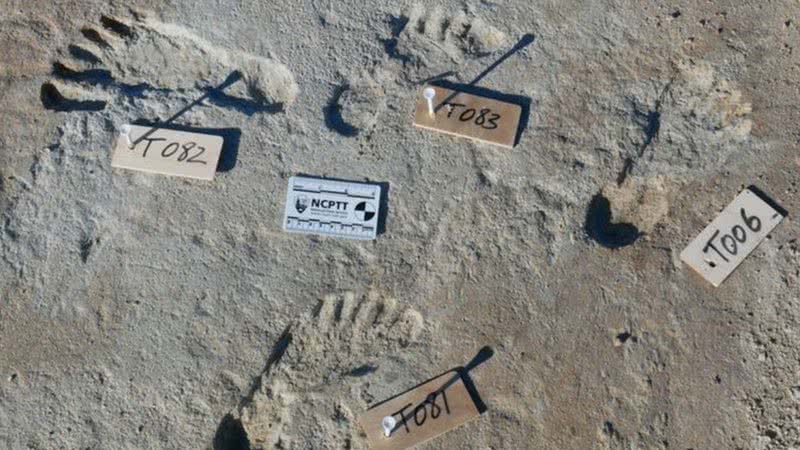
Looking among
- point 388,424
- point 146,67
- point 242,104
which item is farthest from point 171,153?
point 388,424

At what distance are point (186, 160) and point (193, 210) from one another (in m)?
0.22

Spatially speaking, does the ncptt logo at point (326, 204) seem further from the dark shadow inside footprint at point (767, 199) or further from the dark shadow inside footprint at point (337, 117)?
the dark shadow inside footprint at point (767, 199)

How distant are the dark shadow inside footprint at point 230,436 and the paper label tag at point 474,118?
1498 millimetres

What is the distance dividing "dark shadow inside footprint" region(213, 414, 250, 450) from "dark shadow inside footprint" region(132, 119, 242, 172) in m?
1.08

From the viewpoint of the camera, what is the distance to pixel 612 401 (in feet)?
11.0

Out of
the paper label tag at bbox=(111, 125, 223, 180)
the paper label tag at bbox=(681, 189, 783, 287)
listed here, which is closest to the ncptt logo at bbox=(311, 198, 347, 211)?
the paper label tag at bbox=(111, 125, 223, 180)

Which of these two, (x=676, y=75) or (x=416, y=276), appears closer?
(x=416, y=276)

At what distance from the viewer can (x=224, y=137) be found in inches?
143

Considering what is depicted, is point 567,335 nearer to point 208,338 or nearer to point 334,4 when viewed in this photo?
point 208,338

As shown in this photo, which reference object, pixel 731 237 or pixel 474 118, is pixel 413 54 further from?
pixel 731 237

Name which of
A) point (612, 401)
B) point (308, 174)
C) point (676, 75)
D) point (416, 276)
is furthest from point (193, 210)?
point (676, 75)

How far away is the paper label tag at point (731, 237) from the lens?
3502mm

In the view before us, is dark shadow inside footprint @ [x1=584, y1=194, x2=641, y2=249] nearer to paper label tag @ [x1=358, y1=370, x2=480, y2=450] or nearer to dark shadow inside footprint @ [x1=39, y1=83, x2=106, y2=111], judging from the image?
paper label tag @ [x1=358, y1=370, x2=480, y2=450]

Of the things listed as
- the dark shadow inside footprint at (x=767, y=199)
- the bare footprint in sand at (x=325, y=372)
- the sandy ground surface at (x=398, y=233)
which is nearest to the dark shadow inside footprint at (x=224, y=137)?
the sandy ground surface at (x=398, y=233)
